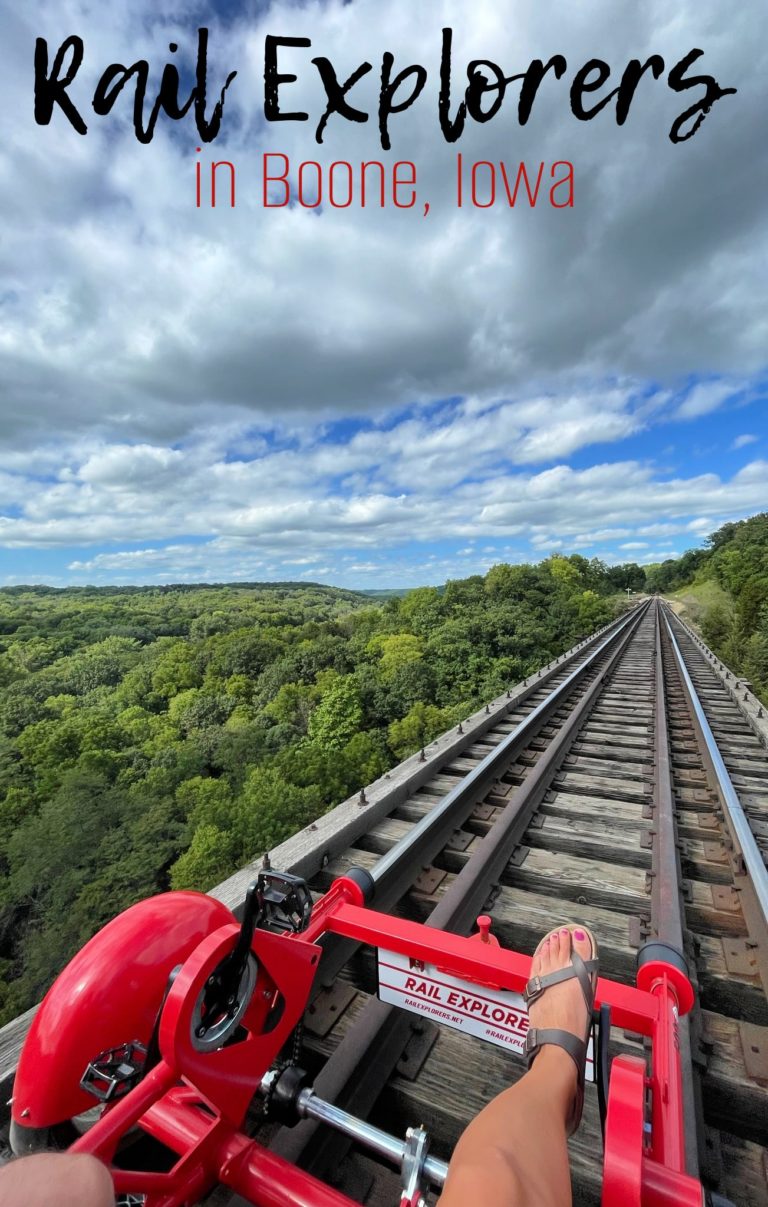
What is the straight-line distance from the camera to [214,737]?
22141 millimetres

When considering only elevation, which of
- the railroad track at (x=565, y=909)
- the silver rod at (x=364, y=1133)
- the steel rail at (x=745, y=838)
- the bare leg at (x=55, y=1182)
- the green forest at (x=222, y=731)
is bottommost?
the green forest at (x=222, y=731)

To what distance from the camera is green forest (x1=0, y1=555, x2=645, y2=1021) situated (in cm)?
1154

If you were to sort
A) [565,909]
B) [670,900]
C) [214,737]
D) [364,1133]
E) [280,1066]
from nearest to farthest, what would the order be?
1. [364,1133]
2. [280,1066]
3. [670,900]
4. [565,909]
5. [214,737]

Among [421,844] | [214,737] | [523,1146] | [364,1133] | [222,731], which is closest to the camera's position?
[523,1146]

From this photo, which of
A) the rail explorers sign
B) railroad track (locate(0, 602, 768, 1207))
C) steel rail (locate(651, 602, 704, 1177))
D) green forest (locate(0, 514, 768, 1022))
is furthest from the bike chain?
green forest (locate(0, 514, 768, 1022))

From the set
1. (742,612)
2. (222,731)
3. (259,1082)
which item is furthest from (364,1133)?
(742,612)

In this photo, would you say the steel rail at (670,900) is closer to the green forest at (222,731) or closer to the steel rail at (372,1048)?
the steel rail at (372,1048)

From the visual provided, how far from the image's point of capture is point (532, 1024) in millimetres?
1454

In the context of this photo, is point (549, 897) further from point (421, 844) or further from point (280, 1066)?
point (280, 1066)

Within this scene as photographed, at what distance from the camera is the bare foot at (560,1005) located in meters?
1.26

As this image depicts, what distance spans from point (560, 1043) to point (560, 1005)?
162 mm

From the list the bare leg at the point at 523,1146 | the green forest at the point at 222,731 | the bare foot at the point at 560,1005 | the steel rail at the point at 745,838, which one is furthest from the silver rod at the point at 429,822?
the green forest at the point at 222,731

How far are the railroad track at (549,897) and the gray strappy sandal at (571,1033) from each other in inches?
16.2

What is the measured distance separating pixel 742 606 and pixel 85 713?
3921cm
